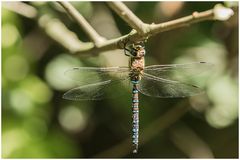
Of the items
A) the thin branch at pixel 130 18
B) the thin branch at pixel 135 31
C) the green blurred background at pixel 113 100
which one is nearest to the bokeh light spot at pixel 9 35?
the green blurred background at pixel 113 100

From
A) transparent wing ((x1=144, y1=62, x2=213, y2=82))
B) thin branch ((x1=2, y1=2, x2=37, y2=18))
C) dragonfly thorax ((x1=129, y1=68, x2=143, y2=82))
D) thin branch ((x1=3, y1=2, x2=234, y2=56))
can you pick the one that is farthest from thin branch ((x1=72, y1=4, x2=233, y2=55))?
thin branch ((x1=2, y1=2, x2=37, y2=18))

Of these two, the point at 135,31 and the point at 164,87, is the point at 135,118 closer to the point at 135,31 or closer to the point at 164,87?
the point at 164,87

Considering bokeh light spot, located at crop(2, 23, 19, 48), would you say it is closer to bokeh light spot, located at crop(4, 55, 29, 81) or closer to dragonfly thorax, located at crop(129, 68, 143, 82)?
bokeh light spot, located at crop(4, 55, 29, 81)

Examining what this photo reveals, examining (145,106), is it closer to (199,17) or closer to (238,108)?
(238,108)

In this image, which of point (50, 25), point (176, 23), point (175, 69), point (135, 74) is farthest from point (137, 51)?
point (50, 25)

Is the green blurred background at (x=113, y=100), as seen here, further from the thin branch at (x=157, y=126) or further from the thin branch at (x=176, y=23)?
the thin branch at (x=176, y=23)

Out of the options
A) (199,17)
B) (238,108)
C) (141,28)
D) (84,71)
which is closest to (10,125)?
(84,71)
